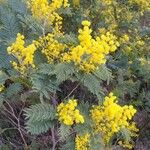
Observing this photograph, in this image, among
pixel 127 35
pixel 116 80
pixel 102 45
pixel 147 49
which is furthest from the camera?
pixel 127 35

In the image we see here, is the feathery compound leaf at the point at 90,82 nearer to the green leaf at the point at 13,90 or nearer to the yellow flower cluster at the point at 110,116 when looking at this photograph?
the yellow flower cluster at the point at 110,116

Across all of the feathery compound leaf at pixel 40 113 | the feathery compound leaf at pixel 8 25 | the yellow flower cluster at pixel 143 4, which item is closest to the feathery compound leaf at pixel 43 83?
the feathery compound leaf at pixel 40 113

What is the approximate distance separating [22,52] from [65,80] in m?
0.70

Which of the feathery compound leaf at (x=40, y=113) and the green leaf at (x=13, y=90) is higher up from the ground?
the green leaf at (x=13, y=90)

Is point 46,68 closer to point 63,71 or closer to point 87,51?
point 63,71

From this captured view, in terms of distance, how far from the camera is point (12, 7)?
3848mm

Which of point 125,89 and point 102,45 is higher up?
point 102,45

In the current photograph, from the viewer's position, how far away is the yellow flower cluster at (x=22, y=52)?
113 inches

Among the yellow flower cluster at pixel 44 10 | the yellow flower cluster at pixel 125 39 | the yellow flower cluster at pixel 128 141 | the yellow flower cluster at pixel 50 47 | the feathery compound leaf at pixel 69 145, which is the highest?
the yellow flower cluster at pixel 44 10

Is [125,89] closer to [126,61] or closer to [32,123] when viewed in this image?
[126,61]

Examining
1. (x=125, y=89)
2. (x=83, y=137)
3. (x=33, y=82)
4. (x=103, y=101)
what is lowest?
(x=125, y=89)

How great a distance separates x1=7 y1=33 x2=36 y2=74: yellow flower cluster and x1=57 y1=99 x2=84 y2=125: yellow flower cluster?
1.23ft

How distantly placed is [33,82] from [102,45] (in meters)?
0.53

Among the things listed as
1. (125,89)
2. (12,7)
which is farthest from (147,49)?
(12,7)
